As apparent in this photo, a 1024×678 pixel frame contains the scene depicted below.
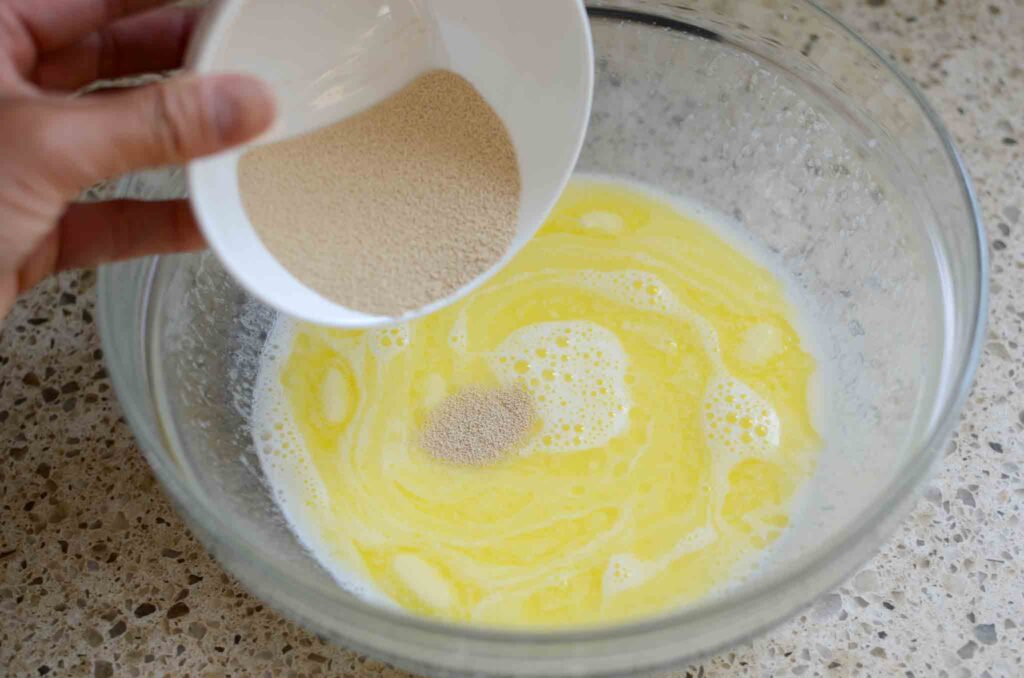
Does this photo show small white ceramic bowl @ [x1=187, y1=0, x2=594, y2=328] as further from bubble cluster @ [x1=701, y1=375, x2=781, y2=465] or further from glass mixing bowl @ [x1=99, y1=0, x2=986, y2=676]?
bubble cluster @ [x1=701, y1=375, x2=781, y2=465]

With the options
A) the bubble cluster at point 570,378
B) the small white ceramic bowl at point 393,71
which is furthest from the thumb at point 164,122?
the bubble cluster at point 570,378

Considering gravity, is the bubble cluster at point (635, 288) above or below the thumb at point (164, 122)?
below

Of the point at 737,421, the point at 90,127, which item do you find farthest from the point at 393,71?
the point at 737,421

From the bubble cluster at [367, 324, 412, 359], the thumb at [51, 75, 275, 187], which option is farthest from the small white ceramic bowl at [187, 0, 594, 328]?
the bubble cluster at [367, 324, 412, 359]

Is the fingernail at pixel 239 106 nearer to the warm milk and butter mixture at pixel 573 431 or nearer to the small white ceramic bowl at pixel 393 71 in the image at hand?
the small white ceramic bowl at pixel 393 71

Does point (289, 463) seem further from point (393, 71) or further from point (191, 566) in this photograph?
point (393, 71)

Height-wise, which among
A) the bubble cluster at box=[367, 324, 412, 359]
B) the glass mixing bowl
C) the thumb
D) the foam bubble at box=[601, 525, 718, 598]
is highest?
the thumb

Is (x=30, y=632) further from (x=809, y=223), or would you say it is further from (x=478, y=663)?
(x=809, y=223)

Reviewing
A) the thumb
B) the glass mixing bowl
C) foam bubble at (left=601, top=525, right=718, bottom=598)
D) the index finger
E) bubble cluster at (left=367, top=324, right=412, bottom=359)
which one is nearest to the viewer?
the thumb
